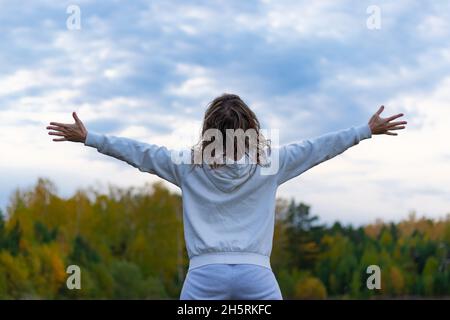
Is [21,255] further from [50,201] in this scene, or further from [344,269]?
[344,269]

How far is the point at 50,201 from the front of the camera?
7881cm

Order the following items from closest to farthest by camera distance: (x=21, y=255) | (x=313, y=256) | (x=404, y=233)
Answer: (x=21, y=255) < (x=313, y=256) < (x=404, y=233)

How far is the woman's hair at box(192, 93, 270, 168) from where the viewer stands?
4.52m

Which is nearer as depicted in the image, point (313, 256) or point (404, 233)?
point (313, 256)

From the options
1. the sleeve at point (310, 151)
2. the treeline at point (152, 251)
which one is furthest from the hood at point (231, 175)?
the treeline at point (152, 251)

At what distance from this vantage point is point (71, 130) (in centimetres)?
483

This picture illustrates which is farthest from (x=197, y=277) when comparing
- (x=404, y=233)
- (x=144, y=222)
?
(x=404, y=233)

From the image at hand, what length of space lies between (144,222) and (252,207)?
248 ft

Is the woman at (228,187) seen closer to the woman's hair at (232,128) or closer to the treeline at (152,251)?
the woman's hair at (232,128)

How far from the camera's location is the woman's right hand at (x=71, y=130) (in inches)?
189

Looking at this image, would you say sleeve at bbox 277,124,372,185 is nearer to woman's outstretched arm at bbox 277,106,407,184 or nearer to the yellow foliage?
woman's outstretched arm at bbox 277,106,407,184

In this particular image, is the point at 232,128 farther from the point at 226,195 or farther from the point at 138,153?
the point at 138,153

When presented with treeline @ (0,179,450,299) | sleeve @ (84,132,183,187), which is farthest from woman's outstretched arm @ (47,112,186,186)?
treeline @ (0,179,450,299)
